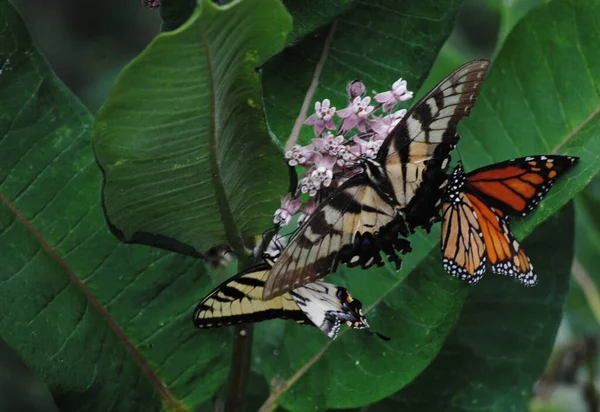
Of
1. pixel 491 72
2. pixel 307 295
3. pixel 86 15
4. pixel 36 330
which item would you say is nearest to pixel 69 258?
pixel 36 330

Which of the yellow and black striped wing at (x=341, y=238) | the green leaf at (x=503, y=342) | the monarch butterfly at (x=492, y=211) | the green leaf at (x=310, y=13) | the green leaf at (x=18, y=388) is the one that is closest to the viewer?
the yellow and black striped wing at (x=341, y=238)

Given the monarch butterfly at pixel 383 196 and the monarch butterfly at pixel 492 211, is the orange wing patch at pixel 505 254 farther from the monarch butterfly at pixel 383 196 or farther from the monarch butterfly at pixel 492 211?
the monarch butterfly at pixel 383 196

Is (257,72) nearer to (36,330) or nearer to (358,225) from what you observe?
(358,225)

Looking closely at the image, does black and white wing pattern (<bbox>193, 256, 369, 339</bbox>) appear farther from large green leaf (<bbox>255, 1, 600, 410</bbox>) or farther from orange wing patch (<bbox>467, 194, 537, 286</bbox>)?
orange wing patch (<bbox>467, 194, 537, 286</bbox>)

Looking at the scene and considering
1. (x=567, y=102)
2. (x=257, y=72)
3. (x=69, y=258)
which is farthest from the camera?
(x=567, y=102)

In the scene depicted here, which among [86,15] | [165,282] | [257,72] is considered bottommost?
[86,15]

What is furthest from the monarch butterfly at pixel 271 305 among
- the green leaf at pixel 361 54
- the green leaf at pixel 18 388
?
the green leaf at pixel 18 388
